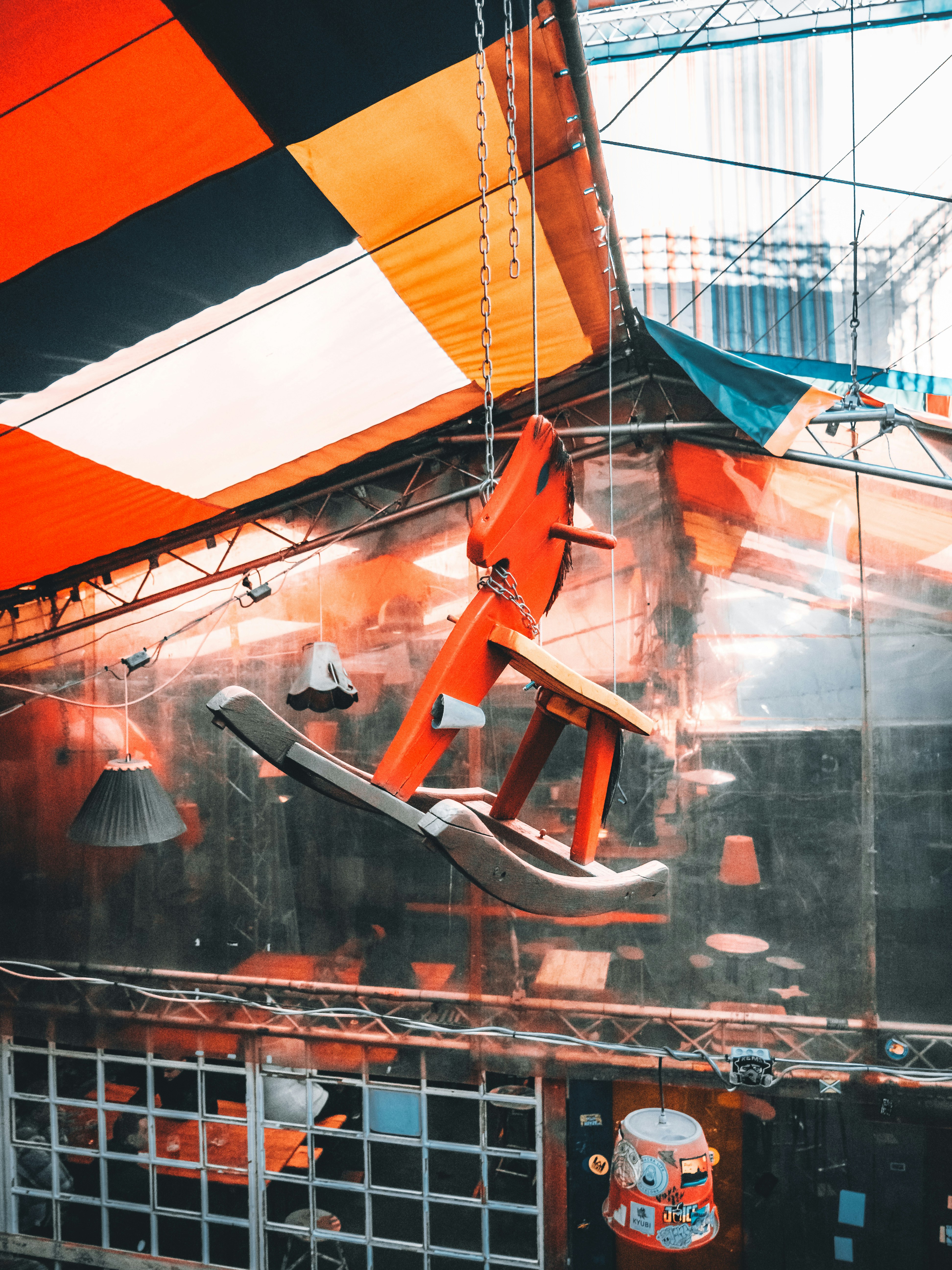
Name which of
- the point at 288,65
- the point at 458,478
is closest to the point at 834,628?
the point at 458,478

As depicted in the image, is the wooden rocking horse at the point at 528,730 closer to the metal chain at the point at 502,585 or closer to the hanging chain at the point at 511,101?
the metal chain at the point at 502,585

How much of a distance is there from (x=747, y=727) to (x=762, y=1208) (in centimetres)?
318

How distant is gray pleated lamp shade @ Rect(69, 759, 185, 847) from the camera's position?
520 cm

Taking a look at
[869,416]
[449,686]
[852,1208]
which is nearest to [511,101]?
[449,686]

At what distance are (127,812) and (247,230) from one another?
3807 mm

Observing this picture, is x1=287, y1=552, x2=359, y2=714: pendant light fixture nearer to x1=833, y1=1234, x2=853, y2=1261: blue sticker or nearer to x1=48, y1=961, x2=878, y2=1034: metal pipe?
x1=48, y1=961, x2=878, y2=1034: metal pipe

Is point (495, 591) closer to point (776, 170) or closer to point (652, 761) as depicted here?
point (652, 761)

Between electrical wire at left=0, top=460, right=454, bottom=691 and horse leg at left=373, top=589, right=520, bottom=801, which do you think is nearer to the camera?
horse leg at left=373, top=589, right=520, bottom=801

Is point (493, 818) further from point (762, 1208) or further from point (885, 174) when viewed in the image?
point (885, 174)

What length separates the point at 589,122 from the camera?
9.72 feet

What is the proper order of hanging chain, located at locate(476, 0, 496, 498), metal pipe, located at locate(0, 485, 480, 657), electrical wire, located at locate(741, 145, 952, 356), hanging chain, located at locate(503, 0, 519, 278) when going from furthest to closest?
metal pipe, located at locate(0, 485, 480, 657), electrical wire, located at locate(741, 145, 952, 356), hanging chain, located at locate(476, 0, 496, 498), hanging chain, located at locate(503, 0, 519, 278)

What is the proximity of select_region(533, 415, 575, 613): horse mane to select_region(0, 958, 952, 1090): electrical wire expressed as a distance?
4061 mm

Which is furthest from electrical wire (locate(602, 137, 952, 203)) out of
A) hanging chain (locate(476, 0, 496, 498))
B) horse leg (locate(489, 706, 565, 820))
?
horse leg (locate(489, 706, 565, 820))

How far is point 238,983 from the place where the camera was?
20.1ft
